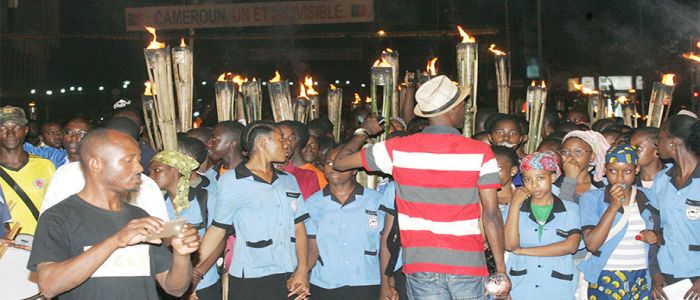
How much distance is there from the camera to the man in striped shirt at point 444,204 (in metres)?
5.11

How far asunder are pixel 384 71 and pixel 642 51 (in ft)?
100

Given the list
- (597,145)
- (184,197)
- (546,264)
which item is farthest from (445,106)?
(597,145)

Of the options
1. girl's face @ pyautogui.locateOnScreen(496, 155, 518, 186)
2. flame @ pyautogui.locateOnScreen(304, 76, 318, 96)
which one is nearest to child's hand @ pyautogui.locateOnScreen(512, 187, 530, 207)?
girl's face @ pyautogui.locateOnScreen(496, 155, 518, 186)

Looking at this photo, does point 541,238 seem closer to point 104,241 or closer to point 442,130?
point 442,130

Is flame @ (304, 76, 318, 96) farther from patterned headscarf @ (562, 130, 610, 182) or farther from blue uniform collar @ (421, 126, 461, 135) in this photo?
blue uniform collar @ (421, 126, 461, 135)

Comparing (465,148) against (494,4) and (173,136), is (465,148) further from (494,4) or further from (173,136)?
(494,4)

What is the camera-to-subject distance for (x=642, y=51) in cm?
3672

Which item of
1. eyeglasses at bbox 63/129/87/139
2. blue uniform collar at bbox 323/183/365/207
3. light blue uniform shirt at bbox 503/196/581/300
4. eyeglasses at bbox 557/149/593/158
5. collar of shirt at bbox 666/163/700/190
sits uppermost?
eyeglasses at bbox 63/129/87/139

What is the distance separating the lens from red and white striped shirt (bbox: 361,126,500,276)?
5.11m

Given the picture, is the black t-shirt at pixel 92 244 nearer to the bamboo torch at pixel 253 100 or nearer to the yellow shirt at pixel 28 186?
the yellow shirt at pixel 28 186

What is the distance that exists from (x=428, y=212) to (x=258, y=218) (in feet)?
4.79

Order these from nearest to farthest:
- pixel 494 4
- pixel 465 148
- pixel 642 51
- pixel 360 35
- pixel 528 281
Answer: pixel 465 148, pixel 528 281, pixel 360 35, pixel 494 4, pixel 642 51

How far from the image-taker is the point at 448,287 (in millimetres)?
5129

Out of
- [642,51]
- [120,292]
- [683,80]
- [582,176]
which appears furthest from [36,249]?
[683,80]
